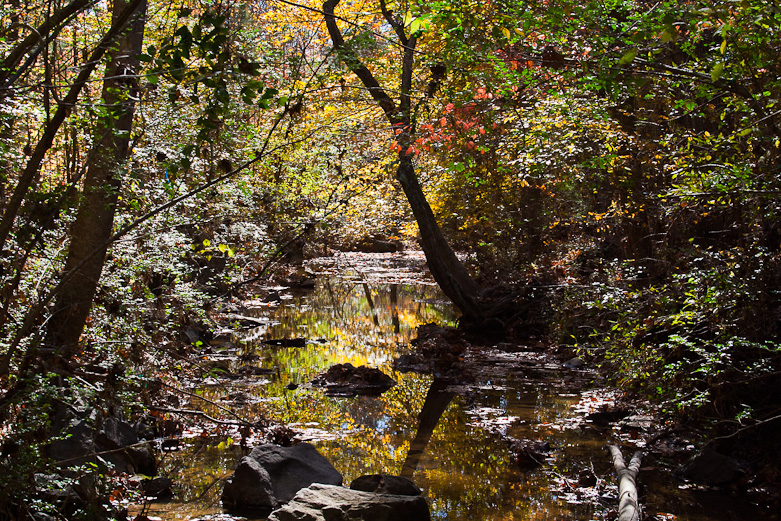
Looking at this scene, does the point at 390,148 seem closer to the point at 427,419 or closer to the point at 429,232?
the point at 427,419

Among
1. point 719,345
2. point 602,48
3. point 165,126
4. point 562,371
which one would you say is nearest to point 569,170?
point 562,371

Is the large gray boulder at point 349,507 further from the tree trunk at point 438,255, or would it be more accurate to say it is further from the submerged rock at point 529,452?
the tree trunk at point 438,255

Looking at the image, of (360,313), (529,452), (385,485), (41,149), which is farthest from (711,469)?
(360,313)

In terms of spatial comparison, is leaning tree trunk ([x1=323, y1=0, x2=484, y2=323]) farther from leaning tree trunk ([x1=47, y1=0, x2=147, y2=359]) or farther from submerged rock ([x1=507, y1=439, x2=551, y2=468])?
leaning tree trunk ([x1=47, y1=0, x2=147, y2=359])

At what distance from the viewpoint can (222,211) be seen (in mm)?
9609

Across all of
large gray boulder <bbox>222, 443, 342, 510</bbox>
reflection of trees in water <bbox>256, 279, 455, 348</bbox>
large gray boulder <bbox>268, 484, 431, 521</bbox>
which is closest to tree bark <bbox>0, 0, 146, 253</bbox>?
large gray boulder <bbox>268, 484, 431, 521</bbox>

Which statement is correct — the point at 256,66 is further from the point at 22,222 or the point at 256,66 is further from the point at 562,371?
the point at 562,371

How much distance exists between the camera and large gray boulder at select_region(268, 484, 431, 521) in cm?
507

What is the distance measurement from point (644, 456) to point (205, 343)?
7.63 metres

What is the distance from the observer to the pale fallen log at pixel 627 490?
4.71 meters

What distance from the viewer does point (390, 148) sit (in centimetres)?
845

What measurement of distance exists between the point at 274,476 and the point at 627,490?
3.03 meters

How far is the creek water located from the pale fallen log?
0.31m

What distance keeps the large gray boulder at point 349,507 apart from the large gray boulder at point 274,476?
1.77 ft
